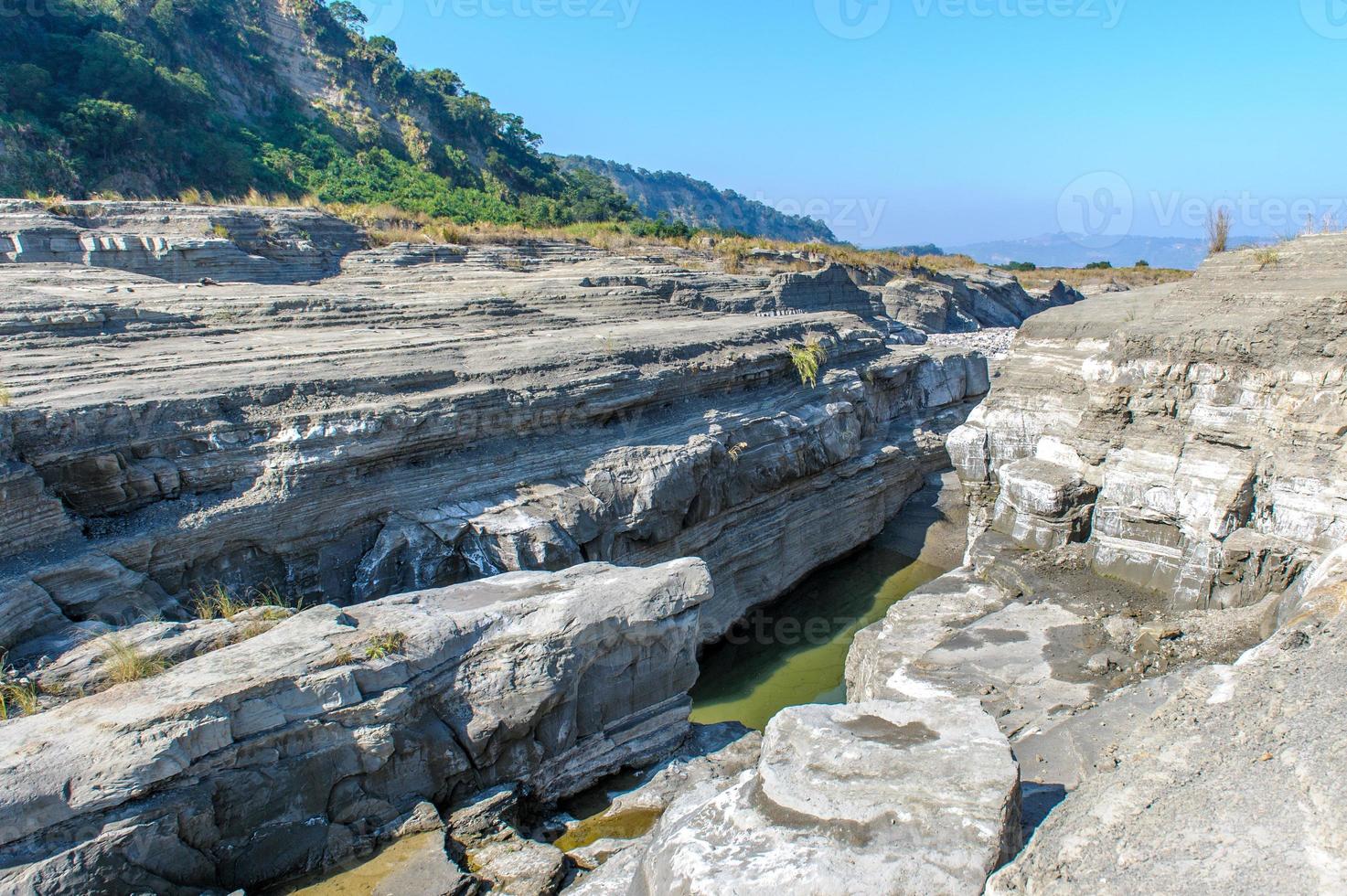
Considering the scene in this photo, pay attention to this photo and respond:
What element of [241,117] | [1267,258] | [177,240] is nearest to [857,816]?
[1267,258]

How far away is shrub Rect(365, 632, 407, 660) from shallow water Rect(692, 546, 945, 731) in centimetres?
364

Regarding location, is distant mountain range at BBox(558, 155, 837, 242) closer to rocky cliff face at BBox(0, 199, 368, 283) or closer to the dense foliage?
the dense foliage

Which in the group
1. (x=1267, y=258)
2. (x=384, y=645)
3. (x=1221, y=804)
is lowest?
(x=1221, y=804)

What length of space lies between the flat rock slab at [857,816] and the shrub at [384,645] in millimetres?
2012

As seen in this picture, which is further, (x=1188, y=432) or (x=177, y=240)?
(x=177, y=240)

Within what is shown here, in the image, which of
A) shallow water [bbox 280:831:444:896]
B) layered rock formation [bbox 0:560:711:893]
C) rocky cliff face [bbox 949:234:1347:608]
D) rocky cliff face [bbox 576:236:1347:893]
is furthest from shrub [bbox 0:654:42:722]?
rocky cliff face [bbox 949:234:1347:608]

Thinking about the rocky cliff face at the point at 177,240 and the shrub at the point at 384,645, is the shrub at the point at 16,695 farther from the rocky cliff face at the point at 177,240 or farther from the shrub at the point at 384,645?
the rocky cliff face at the point at 177,240

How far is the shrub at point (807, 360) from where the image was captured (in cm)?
1164

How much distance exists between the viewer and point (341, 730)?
14.8 feet

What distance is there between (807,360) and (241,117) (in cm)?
2390

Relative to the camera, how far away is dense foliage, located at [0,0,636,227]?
19.9 meters

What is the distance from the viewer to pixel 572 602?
18.1 ft

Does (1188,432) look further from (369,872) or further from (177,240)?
(177,240)

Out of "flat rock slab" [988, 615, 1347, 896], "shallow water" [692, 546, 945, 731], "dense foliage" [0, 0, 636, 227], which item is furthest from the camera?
"dense foliage" [0, 0, 636, 227]
